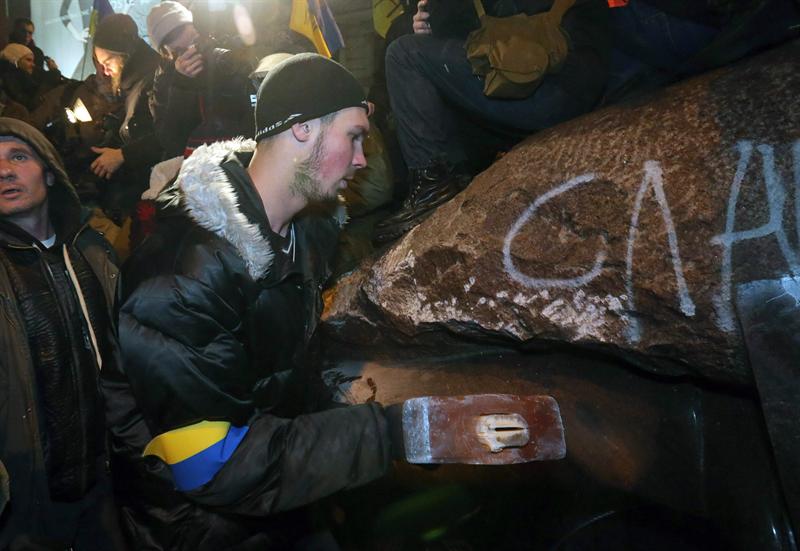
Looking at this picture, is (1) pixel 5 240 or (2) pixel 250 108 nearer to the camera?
(1) pixel 5 240

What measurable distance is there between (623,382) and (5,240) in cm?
307

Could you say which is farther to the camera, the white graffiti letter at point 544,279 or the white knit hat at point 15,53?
the white knit hat at point 15,53

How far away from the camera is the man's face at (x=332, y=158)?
2047 mm

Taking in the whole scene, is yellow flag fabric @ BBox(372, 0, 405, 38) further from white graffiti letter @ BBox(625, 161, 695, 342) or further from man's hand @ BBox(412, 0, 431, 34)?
white graffiti letter @ BBox(625, 161, 695, 342)

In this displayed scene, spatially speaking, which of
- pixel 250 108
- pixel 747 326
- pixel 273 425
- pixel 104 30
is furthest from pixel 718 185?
pixel 104 30

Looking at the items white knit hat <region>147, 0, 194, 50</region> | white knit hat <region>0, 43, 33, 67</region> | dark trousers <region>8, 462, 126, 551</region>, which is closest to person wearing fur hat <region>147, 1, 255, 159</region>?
white knit hat <region>147, 0, 194, 50</region>

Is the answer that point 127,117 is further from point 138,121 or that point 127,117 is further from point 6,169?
point 6,169

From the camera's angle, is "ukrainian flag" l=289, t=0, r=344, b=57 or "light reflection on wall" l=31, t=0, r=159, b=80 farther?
"light reflection on wall" l=31, t=0, r=159, b=80

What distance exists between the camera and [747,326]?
169cm

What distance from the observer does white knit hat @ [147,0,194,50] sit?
3.25 metres

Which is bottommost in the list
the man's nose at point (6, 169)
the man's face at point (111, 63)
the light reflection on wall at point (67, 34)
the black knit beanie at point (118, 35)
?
the man's nose at point (6, 169)

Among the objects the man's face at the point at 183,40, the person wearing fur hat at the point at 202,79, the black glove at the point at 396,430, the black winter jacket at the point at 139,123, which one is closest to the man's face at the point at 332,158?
the black glove at the point at 396,430

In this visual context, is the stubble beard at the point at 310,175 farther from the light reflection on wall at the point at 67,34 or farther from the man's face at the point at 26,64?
the light reflection on wall at the point at 67,34

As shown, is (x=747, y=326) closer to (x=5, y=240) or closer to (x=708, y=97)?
(x=708, y=97)
